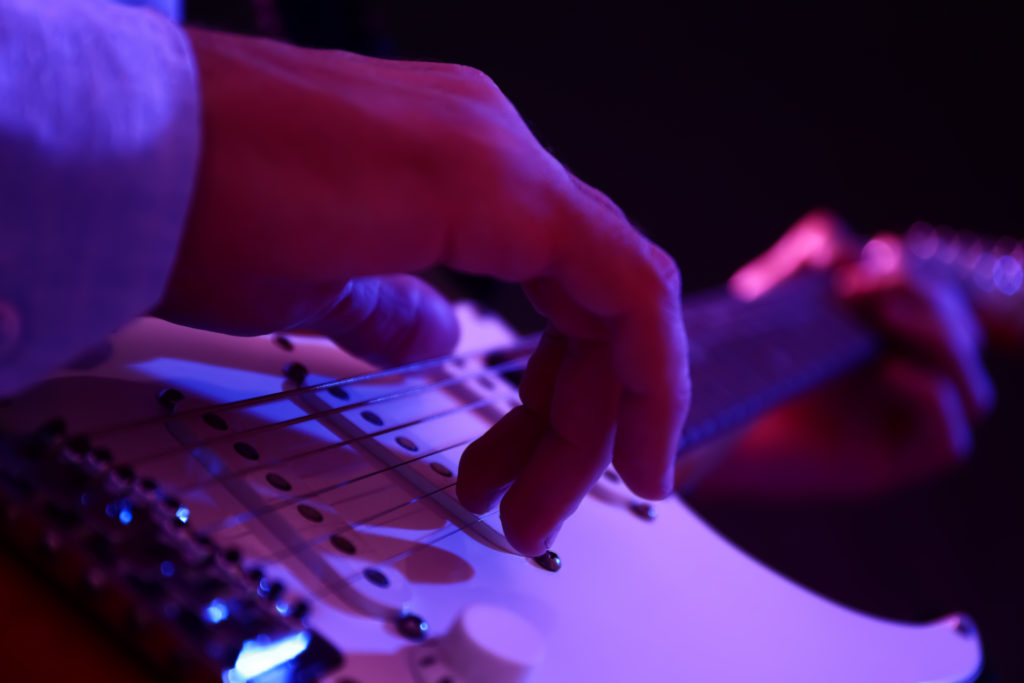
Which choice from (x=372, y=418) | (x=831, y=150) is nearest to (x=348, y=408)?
(x=372, y=418)

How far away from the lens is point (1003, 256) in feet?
6.20

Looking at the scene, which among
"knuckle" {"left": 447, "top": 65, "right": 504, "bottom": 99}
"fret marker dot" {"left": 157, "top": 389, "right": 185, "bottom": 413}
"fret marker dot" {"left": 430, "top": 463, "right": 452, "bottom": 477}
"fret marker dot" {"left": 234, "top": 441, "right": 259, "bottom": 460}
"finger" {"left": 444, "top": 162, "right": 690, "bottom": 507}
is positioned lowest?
"fret marker dot" {"left": 430, "top": 463, "right": 452, "bottom": 477}

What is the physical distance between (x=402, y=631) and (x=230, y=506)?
11 centimetres

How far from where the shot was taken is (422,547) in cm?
46

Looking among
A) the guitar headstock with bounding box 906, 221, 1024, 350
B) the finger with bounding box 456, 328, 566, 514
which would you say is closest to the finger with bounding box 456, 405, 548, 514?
the finger with bounding box 456, 328, 566, 514

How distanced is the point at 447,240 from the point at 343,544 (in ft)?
0.59

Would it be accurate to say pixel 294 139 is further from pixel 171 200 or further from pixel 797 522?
pixel 797 522

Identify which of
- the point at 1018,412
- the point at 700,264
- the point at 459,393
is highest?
the point at 459,393

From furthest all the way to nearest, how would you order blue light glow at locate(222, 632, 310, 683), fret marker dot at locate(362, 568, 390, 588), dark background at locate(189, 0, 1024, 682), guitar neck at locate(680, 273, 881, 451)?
1. dark background at locate(189, 0, 1024, 682)
2. guitar neck at locate(680, 273, 881, 451)
3. fret marker dot at locate(362, 568, 390, 588)
4. blue light glow at locate(222, 632, 310, 683)

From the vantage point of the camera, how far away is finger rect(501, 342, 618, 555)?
457mm

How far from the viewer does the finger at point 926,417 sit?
163cm

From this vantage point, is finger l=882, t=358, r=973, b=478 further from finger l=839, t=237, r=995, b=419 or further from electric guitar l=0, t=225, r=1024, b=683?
electric guitar l=0, t=225, r=1024, b=683

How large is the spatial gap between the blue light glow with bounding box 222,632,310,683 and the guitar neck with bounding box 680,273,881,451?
490 millimetres

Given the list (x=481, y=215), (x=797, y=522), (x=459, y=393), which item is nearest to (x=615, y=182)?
(x=797, y=522)
